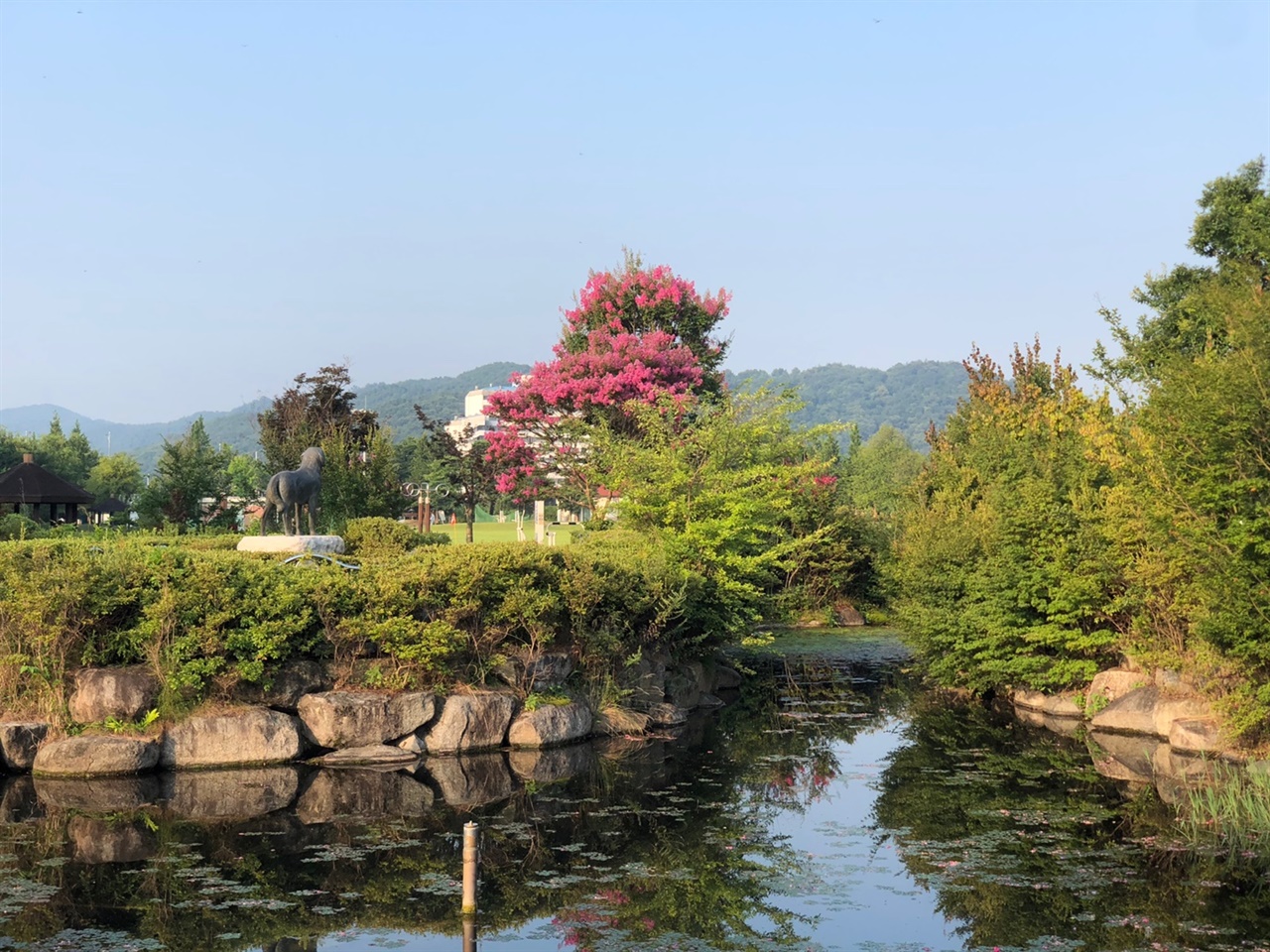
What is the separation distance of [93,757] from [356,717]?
116 inches

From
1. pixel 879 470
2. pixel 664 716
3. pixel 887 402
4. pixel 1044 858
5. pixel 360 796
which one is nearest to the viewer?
pixel 1044 858

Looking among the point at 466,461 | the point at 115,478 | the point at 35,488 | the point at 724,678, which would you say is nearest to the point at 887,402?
the point at 115,478

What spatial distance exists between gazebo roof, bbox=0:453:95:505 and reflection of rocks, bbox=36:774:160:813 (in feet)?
92.4

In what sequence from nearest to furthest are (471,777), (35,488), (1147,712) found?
(471,777), (1147,712), (35,488)

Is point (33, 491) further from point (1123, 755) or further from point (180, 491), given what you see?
point (1123, 755)

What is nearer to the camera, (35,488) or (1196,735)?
(1196,735)

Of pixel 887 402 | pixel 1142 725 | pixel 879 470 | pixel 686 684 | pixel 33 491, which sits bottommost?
pixel 1142 725

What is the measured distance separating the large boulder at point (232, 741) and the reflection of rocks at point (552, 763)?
2.69 meters

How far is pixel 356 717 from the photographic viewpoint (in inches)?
585

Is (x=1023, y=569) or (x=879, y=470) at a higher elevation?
(x=879, y=470)

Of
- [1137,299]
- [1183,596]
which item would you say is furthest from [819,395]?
[1183,596]

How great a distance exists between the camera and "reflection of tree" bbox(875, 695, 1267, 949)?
8.90 metres

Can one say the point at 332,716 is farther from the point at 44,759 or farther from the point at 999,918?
the point at 999,918

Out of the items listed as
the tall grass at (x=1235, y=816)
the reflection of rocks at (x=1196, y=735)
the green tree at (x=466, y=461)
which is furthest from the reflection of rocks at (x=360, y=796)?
the green tree at (x=466, y=461)
